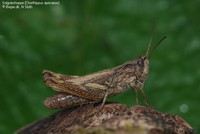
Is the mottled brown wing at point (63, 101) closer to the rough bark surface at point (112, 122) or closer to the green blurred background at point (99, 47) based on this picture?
the rough bark surface at point (112, 122)

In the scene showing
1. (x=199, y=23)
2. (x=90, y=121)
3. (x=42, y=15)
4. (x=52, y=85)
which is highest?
(x=42, y=15)

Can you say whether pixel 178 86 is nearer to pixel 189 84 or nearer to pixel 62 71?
pixel 189 84

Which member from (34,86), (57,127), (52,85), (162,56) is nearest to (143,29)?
(162,56)

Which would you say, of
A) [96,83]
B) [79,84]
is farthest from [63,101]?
[96,83]

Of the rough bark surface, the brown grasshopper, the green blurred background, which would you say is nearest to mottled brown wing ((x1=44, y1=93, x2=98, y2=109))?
the brown grasshopper

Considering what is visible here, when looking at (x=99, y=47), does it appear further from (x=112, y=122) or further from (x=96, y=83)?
(x=112, y=122)

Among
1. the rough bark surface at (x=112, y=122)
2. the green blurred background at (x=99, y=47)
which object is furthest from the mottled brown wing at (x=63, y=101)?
the green blurred background at (x=99, y=47)

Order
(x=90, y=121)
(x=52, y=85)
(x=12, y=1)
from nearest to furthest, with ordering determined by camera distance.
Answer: (x=90, y=121), (x=52, y=85), (x=12, y=1)
